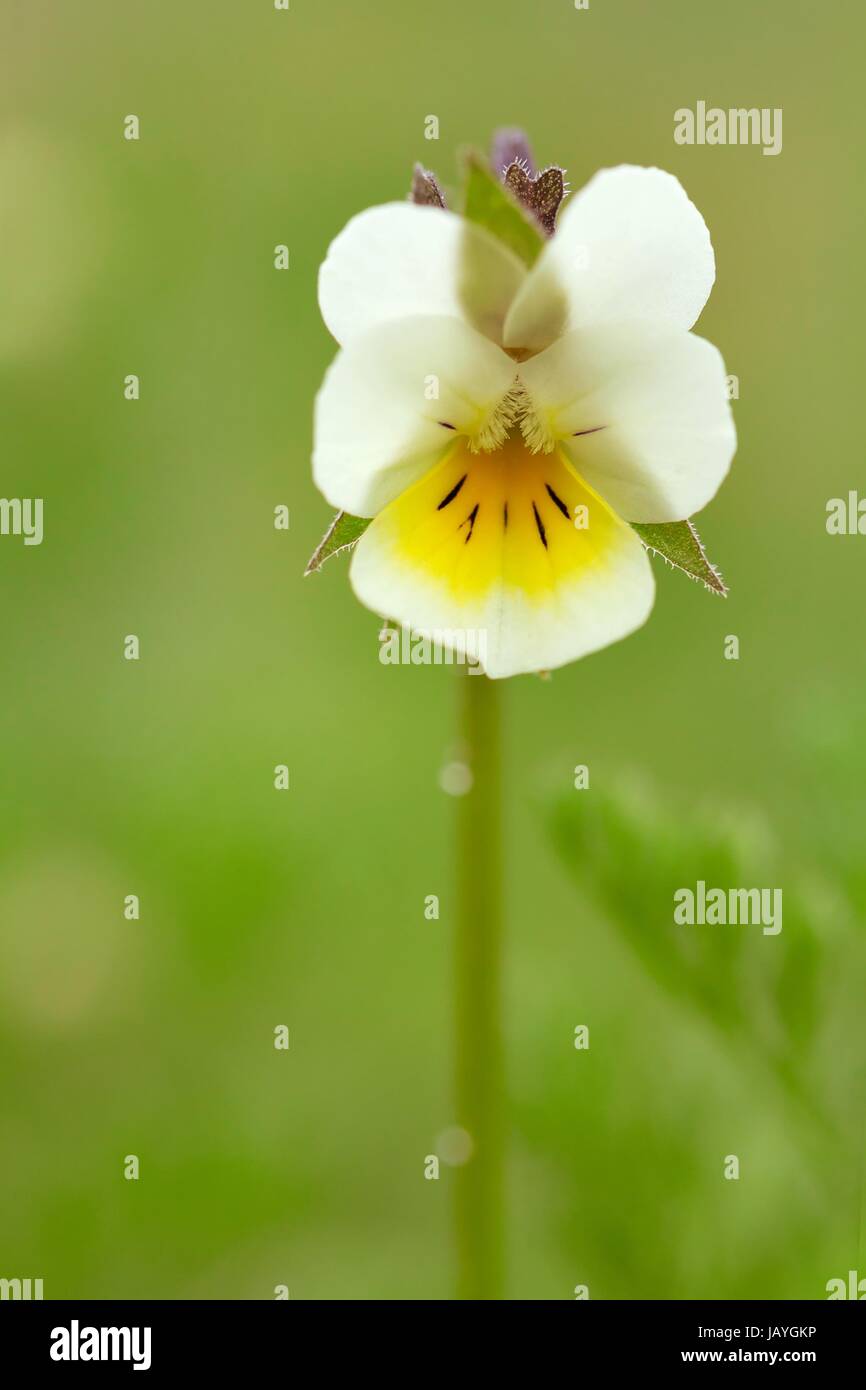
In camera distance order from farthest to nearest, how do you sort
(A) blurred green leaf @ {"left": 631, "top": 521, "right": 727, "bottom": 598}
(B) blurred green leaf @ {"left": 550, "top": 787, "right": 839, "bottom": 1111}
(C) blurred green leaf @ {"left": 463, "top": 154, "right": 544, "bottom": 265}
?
(B) blurred green leaf @ {"left": 550, "top": 787, "right": 839, "bottom": 1111}
(A) blurred green leaf @ {"left": 631, "top": 521, "right": 727, "bottom": 598}
(C) blurred green leaf @ {"left": 463, "top": 154, "right": 544, "bottom": 265}

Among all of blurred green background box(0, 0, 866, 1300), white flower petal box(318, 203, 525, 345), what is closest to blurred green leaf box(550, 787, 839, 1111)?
blurred green background box(0, 0, 866, 1300)

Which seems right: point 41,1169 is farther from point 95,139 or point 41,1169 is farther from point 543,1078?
point 95,139

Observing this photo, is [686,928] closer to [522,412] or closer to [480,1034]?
[480,1034]

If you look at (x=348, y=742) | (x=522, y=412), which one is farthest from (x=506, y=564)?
(x=348, y=742)

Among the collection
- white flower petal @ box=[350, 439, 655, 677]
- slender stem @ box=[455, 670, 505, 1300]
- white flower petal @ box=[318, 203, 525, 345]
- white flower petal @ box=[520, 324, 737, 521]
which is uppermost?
white flower petal @ box=[318, 203, 525, 345]

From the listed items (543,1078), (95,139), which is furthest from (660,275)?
(95,139)

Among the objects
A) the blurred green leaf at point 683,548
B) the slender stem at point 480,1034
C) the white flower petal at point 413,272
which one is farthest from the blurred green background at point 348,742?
the white flower petal at point 413,272

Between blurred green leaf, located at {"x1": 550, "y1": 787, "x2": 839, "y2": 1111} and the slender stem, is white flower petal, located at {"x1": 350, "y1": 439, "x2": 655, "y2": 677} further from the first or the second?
blurred green leaf, located at {"x1": 550, "y1": 787, "x2": 839, "y2": 1111}
